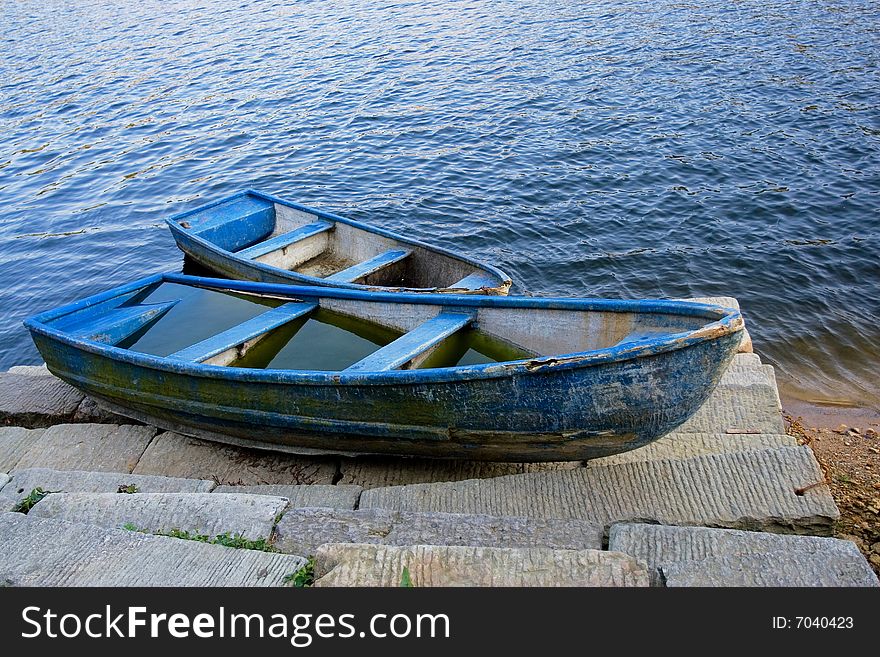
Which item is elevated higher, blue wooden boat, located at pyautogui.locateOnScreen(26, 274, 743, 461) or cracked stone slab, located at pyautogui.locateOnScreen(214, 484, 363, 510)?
blue wooden boat, located at pyautogui.locateOnScreen(26, 274, 743, 461)

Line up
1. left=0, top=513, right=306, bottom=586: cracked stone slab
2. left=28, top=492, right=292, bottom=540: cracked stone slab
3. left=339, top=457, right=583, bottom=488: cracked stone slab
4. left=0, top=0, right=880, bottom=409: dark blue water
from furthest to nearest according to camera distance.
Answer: left=0, top=0, right=880, bottom=409: dark blue water
left=339, top=457, right=583, bottom=488: cracked stone slab
left=28, top=492, right=292, bottom=540: cracked stone slab
left=0, top=513, right=306, bottom=586: cracked stone slab

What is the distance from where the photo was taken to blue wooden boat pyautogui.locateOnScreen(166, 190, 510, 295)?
26.2ft

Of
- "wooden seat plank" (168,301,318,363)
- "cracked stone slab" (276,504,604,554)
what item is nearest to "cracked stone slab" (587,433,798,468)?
"cracked stone slab" (276,504,604,554)

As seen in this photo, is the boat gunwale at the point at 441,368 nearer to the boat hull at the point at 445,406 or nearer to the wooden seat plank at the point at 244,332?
the boat hull at the point at 445,406

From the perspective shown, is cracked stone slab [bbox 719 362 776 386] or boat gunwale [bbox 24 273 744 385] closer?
boat gunwale [bbox 24 273 744 385]

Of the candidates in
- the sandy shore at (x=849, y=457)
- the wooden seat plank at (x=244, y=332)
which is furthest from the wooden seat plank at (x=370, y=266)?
the sandy shore at (x=849, y=457)

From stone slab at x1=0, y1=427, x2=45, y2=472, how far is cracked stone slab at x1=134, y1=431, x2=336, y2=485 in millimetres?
1030

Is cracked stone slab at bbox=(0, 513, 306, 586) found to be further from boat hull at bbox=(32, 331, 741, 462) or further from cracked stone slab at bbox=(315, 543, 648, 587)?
boat hull at bbox=(32, 331, 741, 462)

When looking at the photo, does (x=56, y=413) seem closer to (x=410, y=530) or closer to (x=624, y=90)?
(x=410, y=530)

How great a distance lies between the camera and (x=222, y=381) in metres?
5.91

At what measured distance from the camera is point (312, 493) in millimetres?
5465

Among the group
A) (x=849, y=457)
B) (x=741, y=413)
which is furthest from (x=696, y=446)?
(x=849, y=457)

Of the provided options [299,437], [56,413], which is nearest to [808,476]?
[299,437]

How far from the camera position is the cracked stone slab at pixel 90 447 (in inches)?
246
